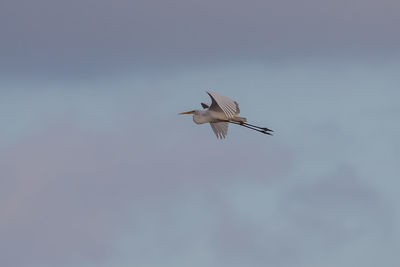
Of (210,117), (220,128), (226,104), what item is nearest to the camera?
(226,104)

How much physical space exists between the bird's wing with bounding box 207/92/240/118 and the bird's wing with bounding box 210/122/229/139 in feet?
6.49

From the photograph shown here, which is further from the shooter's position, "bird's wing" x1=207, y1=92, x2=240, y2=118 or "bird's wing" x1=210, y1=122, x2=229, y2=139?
"bird's wing" x1=210, y1=122, x2=229, y2=139

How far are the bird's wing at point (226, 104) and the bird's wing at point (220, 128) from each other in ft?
6.49

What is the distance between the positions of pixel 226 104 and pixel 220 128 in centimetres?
405

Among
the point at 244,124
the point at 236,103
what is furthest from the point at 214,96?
the point at 244,124

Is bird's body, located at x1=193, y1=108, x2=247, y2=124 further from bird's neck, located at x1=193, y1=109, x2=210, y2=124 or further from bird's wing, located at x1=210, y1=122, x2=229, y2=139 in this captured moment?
bird's wing, located at x1=210, y1=122, x2=229, y2=139

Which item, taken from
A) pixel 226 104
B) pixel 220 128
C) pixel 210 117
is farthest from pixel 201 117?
pixel 226 104

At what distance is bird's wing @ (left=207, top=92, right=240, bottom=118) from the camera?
4744 cm

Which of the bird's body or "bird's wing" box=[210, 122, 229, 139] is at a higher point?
the bird's body

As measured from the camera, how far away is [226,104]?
4841cm

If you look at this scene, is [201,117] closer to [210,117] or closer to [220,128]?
[210,117]

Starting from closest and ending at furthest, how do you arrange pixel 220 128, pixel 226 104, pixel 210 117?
pixel 226 104
pixel 210 117
pixel 220 128

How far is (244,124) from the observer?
53500 mm

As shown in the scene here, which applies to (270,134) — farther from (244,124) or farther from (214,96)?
(214,96)
